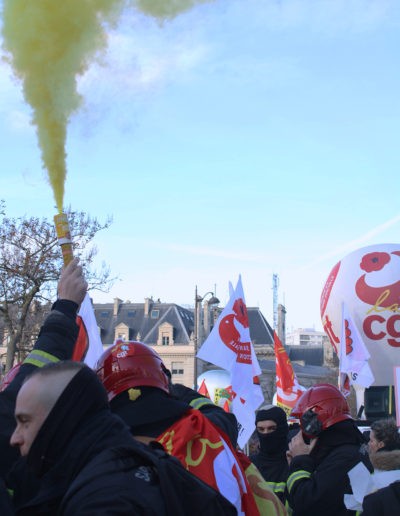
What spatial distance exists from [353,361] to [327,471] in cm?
896

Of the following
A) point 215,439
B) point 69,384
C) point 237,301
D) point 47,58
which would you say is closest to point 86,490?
point 69,384

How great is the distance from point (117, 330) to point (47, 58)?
224 feet

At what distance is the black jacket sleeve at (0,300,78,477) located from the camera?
2439 mm

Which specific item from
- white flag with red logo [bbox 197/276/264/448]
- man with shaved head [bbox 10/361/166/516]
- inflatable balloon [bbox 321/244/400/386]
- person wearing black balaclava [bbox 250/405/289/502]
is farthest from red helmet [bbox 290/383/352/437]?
inflatable balloon [bbox 321/244/400/386]

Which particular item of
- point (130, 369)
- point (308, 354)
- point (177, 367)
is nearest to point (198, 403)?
point (130, 369)

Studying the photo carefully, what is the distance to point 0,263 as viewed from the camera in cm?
2088

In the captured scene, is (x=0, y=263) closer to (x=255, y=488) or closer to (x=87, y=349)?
(x=87, y=349)

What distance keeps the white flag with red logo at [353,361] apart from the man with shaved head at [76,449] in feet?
35.4

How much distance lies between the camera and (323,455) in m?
4.55

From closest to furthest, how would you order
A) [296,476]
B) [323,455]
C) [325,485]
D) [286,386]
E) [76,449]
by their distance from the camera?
[76,449]
[325,485]
[296,476]
[323,455]
[286,386]

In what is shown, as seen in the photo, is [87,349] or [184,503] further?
[87,349]

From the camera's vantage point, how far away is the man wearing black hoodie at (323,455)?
167 inches

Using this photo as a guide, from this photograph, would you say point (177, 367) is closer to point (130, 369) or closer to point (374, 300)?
point (374, 300)

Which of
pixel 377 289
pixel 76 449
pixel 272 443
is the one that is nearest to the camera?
pixel 76 449
